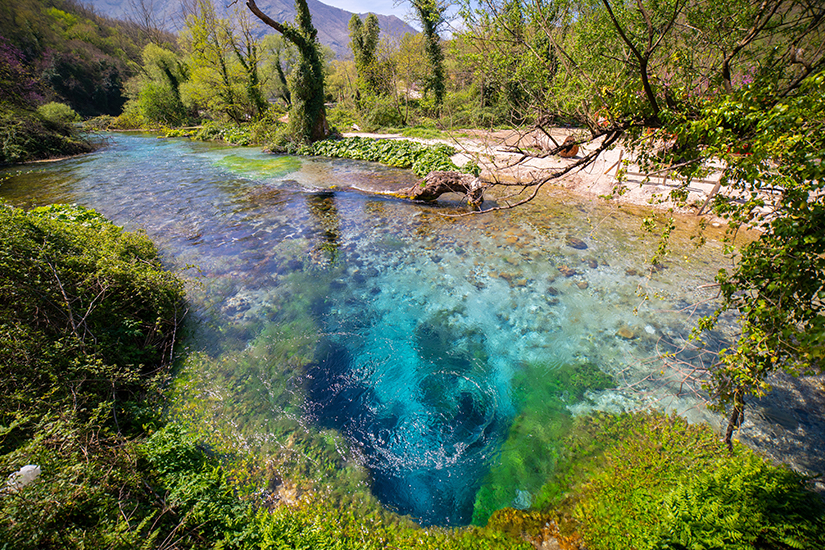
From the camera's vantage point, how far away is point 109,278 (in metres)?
4.77

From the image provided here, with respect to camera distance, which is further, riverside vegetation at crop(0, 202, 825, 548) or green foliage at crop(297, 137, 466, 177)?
green foliage at crop(297, 137, 466, 177)

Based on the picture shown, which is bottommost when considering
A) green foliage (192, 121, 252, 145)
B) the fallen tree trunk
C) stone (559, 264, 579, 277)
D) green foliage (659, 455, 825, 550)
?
green foliage (659, 455, 825, 550)

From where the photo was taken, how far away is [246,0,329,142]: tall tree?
64.7 feet

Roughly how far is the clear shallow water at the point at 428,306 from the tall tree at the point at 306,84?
398 inches

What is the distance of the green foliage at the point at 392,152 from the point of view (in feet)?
49.7

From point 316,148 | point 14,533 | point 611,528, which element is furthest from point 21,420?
point 316,148

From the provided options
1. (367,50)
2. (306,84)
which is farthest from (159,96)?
(306,84)

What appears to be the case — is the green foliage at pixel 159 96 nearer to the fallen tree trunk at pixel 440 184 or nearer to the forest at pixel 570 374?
the fallen tree trunk at pixel 440 184

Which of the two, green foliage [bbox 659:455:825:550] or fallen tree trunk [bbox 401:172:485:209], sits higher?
fallen tree trunk [bbox 401:172:485:209]

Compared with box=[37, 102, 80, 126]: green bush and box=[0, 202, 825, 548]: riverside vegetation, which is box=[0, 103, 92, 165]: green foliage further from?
box=[0, 202, 825, 548]: riverside vegetation

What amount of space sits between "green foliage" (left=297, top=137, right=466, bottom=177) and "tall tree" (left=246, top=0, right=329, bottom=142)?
62.4 inches

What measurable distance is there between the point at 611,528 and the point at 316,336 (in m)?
4.84

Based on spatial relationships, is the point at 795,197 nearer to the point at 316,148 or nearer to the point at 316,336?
the point at 316,336

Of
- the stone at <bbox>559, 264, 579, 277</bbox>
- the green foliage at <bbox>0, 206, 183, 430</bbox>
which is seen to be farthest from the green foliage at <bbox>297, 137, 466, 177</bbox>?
the green foliage at <bbox>0, 206, 183, 430</bbox>
